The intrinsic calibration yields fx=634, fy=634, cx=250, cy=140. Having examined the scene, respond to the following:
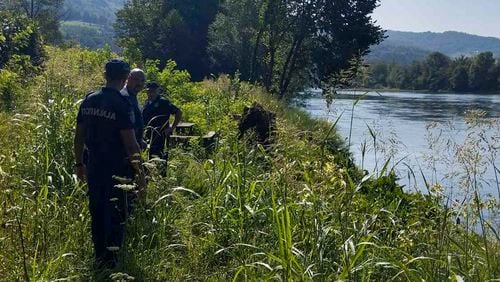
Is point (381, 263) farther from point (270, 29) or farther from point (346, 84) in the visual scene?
point (270, 29)

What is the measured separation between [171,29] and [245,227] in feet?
114

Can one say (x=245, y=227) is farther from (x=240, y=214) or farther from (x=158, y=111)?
A: (x=158, y=111)

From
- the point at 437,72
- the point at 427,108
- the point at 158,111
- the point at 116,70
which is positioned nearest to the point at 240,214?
the point at 116,70

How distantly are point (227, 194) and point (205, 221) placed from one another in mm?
316

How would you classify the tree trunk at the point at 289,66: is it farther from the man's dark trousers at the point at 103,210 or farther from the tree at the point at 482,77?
the tree at the point at 482,77

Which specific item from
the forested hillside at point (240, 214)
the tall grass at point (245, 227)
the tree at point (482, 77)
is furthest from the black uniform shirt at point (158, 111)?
the tree at point (482, 77)

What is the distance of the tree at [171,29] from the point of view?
3797cm

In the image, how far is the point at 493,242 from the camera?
4215mm

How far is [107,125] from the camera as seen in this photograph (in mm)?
4574

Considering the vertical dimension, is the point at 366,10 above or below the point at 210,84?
above

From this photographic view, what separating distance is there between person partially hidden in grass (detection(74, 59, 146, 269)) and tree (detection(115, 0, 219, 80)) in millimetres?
31721

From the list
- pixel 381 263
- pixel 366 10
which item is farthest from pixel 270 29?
pixel 381 263

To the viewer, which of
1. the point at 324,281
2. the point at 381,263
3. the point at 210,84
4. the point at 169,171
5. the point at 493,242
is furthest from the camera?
the point at 210,84

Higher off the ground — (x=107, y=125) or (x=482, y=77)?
(x=107, y=125)
